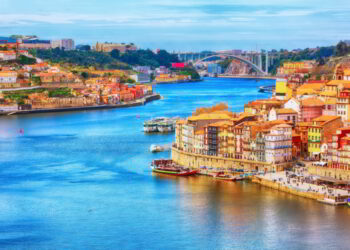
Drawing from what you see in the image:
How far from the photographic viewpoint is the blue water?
13078 mm

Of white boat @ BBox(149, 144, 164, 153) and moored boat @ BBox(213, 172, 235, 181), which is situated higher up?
white boat @ BBox(149, 144, 164, 153)

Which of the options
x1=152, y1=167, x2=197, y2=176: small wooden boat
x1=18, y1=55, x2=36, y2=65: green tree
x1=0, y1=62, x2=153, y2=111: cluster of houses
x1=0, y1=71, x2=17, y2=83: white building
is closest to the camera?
x1=152, y1=167, x2=197, y2=176: small wooden boat

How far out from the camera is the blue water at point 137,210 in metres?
13.1

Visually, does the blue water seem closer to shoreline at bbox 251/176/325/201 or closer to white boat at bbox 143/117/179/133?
shoreline at bbox 251/176/325/201

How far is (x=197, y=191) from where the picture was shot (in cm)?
1650

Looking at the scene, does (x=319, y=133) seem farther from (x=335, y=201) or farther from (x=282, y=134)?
(x=335, y=201)

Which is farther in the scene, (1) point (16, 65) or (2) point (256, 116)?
(1) point (16, 65)

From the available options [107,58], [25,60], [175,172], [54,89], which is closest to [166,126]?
[175,172]

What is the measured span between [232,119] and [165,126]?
8157 mm

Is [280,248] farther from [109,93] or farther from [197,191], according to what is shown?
[109,93]

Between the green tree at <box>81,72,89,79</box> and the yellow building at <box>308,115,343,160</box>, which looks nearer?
the yellow building at <box>308,115,343,160</box>

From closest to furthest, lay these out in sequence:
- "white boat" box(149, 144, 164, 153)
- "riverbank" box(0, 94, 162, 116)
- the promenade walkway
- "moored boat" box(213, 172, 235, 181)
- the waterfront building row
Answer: the promenade walkway → "moored boat" box(213, 172, 235, 181) → the waterfront building row → "white boat" box(149, 144, 164, 153) → "riverbank" box(0, 94, 162, 116)

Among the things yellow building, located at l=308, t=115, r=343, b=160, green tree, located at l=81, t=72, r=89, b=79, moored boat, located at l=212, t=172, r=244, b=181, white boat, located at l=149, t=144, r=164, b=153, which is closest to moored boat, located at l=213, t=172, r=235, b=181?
moored boat, located at l=212, t=172, r=244, b=181

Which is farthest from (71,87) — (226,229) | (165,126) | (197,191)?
(226,229)
